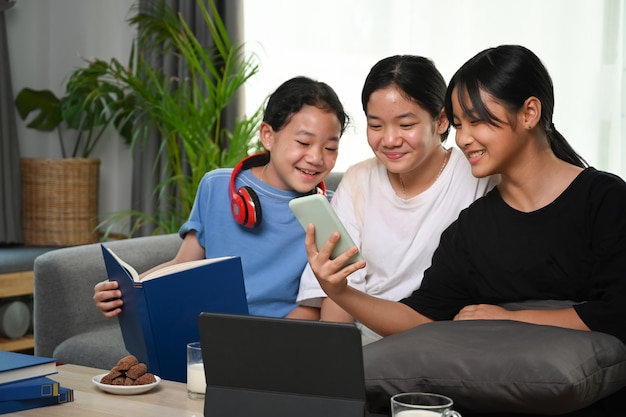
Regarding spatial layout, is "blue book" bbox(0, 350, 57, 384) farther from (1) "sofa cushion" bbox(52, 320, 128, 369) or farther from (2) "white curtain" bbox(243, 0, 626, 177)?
(2) "white curtain" bbox(243, 0, 626, 177)

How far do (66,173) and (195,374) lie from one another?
2963 millimetres

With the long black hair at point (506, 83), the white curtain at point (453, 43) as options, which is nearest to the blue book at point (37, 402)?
the long black hair at point (506, 83)

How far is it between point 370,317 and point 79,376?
59 cm

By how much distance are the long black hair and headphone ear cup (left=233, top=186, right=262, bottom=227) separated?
0.66 metres

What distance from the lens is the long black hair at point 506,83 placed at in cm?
167

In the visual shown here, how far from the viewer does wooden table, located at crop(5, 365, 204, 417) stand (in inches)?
57.9

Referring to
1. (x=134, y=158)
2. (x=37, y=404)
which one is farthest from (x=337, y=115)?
(x=134, y=158)

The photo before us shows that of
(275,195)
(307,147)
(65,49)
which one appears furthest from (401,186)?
(65,49)

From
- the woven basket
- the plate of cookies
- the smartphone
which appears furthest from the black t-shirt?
Answer: the woven basket

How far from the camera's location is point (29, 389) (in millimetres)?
1484

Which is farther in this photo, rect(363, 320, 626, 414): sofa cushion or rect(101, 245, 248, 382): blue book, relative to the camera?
rect(101, 245, 248, 382): blue book

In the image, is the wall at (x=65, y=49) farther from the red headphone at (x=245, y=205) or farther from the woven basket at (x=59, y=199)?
the red headphone at (x=245, y=205)

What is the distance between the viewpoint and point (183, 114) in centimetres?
357

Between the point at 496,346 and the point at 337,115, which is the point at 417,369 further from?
the point at 337,115
